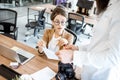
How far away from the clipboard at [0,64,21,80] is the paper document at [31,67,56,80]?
0.14 meters

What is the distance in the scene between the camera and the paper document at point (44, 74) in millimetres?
1380

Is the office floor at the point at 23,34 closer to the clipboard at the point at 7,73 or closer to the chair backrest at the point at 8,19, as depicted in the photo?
the chair backrest at the point at 8,19

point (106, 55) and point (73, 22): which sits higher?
point (106, 55)

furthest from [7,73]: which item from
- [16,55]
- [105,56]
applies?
[105,56]

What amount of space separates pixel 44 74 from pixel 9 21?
178 cm

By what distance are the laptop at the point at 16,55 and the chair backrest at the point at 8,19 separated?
127 cm

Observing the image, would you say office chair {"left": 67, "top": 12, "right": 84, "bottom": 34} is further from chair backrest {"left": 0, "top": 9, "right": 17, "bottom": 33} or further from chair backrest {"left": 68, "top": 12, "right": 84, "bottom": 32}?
chair backrest {"left": 0, "top": 9, "right": 17, "bottom": 33}

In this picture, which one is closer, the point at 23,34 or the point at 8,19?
the point at 8,19

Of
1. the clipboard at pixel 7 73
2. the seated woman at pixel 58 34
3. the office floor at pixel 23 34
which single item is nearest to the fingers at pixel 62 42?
the seated woman at pixel 58 34

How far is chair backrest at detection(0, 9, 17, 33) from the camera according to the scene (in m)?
2.88

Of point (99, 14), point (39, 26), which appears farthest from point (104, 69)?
point (39, 26)

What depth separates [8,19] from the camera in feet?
9.52

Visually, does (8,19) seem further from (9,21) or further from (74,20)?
(74,20)

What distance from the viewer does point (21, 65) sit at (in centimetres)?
155
